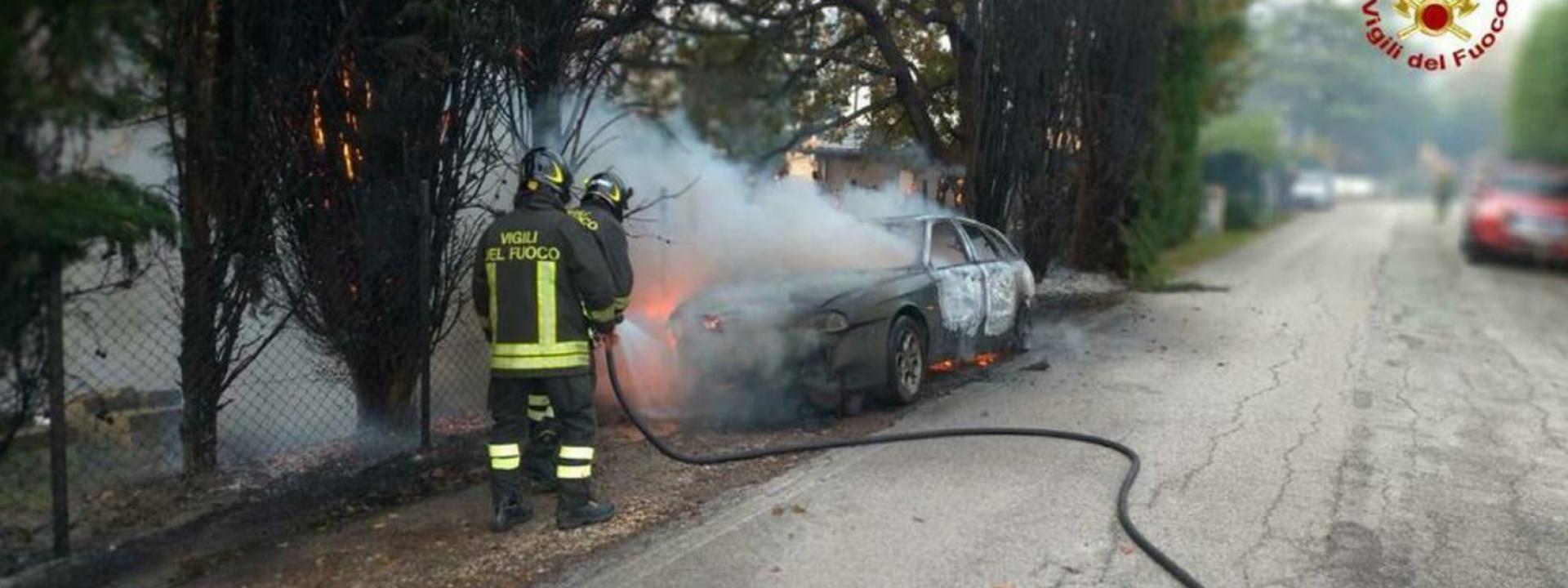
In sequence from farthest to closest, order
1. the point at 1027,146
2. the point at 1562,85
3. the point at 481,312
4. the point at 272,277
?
the point at 1562,85
the point at 1027,146
the point at 272,277
the point at 481,312

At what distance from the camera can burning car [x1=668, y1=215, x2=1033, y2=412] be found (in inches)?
281

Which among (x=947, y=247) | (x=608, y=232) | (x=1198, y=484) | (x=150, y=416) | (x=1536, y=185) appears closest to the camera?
(x=608, y=232)

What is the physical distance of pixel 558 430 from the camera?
17.7 ft

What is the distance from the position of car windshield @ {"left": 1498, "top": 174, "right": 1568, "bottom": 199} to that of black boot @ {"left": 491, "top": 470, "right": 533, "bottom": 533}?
22.5 meters

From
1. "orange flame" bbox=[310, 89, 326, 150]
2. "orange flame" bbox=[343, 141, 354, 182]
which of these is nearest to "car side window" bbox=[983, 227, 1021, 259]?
"orange flame" bbox=[343, 141, 354, 182]

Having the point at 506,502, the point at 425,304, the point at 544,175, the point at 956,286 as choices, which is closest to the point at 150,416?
the point at 425,304

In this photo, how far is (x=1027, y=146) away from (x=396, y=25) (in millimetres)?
5709

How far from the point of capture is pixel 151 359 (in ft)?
18.7

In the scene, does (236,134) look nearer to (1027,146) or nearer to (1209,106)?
(1027,146)

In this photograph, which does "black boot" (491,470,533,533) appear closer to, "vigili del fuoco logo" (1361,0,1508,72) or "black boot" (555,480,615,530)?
"black boot" (555,480,615,530)

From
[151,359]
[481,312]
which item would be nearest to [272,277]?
[151,359]

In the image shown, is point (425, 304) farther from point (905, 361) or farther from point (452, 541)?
point (905, 361)

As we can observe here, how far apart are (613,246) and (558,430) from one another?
852 millimetres

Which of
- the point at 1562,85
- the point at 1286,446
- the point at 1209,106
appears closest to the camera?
the point at 1286,446
